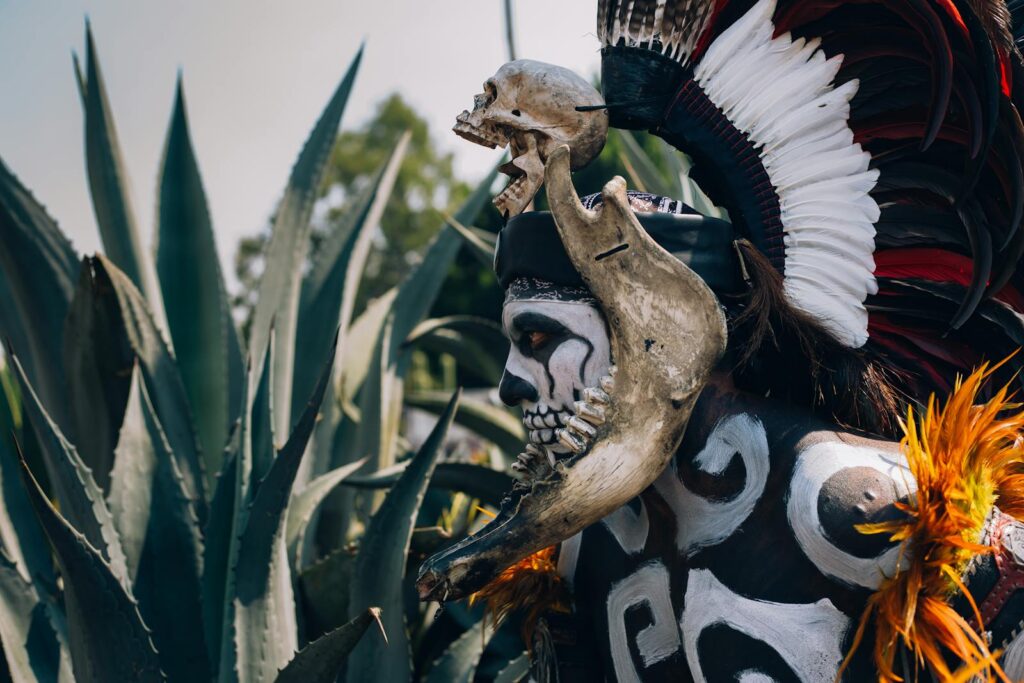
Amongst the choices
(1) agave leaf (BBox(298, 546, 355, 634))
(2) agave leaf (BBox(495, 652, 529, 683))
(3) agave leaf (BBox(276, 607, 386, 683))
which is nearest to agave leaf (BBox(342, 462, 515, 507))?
(1) agave leaf (BBox(298, 546, 355, 634))

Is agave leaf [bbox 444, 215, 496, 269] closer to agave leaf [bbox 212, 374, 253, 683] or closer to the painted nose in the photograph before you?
agave leaf [bbox 212, 374, 253, 683]

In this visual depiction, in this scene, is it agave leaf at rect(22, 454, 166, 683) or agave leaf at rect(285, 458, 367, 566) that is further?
agave leaf at rect(285, 458, 367, 566)

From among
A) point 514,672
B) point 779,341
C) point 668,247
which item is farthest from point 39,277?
point 779,341

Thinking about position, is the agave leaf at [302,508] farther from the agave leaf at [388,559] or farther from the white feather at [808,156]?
the white feather at [808,156]

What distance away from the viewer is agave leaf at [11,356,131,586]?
5.53 feet

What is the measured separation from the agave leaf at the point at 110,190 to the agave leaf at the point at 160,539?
70cm

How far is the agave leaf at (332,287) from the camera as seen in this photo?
283cm

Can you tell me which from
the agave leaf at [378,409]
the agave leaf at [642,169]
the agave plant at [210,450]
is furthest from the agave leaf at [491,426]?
the agave leaf at [642,169]

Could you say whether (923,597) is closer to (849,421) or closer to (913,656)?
(913,656)

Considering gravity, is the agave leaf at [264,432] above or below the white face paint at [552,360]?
above

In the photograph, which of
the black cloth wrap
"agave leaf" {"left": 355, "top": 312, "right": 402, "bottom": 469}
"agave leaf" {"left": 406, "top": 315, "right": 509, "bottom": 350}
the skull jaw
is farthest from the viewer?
"agave leaf" {"left": 406, "top": 315, "right": 509, "bottom": 350}

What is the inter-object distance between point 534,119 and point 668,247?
266 mm

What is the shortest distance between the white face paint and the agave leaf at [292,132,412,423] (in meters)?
1.46

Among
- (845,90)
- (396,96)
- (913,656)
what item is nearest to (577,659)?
(913,656)
